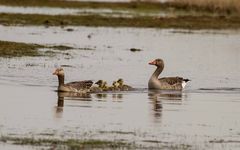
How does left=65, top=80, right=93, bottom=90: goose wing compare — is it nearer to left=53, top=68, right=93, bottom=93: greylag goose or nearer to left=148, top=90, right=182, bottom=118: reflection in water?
left=53, top=68, right=93, bottom=93: greylag goose

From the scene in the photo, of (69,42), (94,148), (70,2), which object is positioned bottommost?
(94,148)

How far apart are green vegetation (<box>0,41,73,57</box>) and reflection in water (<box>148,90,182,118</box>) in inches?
255

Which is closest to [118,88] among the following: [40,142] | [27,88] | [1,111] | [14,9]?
[27,88]

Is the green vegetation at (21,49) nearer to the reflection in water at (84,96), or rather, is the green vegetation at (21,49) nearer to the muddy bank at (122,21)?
the reflection in water at (84,96)

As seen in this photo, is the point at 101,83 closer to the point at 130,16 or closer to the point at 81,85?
the point at 81,85

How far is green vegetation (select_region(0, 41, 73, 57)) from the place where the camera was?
29.7 metres

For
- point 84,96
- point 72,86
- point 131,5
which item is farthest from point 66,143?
point 131,5

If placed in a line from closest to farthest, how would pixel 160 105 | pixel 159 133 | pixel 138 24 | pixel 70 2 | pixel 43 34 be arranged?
pixel 159 133 → pixel 160 105 → pixel 43 34 → pixel 138 24 → pixel 70 2

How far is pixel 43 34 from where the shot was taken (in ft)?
127

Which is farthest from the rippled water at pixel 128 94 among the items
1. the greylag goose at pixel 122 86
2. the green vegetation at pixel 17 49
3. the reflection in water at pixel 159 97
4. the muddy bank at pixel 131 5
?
the muddy bank at pixel 131 5

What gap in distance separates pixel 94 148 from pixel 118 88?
8.55m

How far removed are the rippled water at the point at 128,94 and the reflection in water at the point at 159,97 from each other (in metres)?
0.02

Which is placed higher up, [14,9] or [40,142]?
[14,9]

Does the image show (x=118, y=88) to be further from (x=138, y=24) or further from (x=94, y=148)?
(x=138, y=24)
